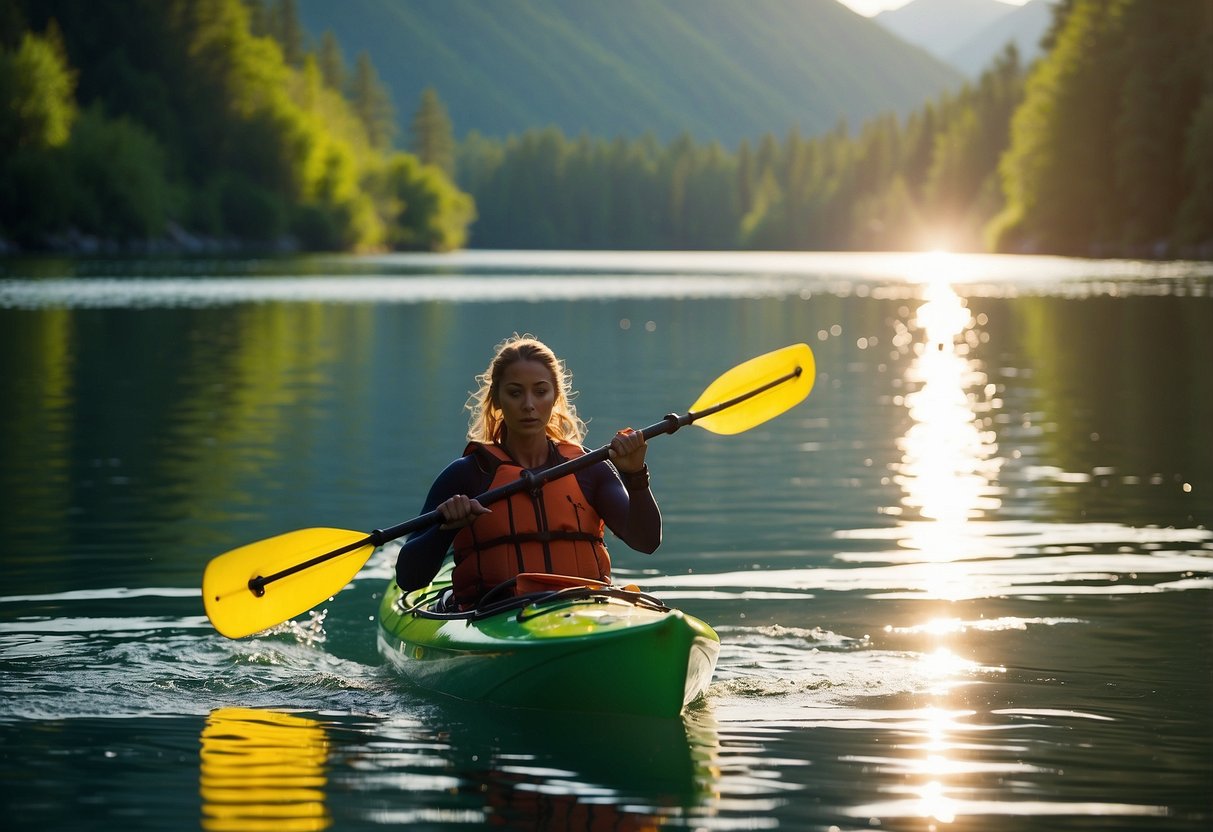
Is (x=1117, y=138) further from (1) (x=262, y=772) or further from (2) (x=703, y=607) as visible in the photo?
(1) (x=262, y=772)

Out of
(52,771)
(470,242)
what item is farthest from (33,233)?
(470,242)

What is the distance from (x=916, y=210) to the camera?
132 metres

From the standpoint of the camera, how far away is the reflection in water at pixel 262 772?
5742 millimetres

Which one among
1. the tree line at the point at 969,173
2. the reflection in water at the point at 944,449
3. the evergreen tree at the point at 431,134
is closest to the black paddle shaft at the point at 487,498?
the reflection in water at the point at 944,449

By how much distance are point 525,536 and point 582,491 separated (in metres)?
0.32

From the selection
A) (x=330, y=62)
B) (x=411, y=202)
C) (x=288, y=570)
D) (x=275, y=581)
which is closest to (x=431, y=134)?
(x=330, y=62)

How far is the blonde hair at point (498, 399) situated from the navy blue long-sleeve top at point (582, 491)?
0.19 metres

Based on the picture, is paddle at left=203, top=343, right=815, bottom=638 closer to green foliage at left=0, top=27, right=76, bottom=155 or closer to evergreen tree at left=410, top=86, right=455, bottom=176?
green foliage at left=0, top=27, right=76, bottom=155

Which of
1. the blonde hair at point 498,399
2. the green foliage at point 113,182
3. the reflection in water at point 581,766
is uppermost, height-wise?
the green foliage at point 113,182

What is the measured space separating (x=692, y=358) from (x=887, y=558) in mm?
15109

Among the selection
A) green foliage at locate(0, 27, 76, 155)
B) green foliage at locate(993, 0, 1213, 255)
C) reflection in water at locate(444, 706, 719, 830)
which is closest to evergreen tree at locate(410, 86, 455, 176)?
green foliage at locate(993, 0, 1213, 255)

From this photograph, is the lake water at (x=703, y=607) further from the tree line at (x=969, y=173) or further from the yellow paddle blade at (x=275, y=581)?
the tree line at (x=969, y=173)

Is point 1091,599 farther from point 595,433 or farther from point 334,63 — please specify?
point 334,63

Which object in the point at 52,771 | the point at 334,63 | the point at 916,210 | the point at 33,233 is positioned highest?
the point at 334,63
